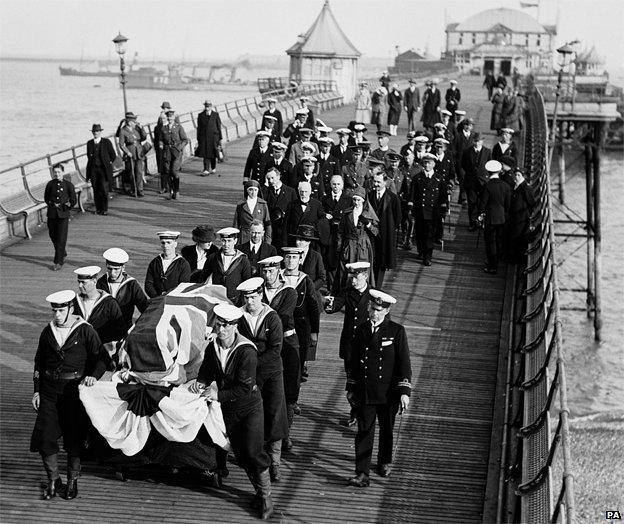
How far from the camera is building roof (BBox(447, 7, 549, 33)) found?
421 ft

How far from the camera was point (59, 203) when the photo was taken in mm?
13664

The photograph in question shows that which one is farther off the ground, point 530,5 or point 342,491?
point 530,5

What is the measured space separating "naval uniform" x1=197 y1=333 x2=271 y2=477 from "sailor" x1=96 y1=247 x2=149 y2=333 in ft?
5.31

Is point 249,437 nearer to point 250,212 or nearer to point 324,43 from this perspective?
point 250,212

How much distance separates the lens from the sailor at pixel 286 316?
25.4 feet

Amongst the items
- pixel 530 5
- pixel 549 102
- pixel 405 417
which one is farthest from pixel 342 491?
pixel 530 5

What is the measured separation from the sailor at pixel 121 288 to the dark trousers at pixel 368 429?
7.58 feet

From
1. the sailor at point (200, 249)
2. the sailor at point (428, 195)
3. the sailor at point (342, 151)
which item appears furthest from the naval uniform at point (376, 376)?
the sailor at point (342, 151)

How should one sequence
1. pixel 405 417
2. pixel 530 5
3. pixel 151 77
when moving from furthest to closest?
1. pixel 151 77
2. pixel 530 5
3. pixel 405 417

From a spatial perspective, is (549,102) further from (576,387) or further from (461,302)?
(461,302)

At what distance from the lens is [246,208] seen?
11.1 meters

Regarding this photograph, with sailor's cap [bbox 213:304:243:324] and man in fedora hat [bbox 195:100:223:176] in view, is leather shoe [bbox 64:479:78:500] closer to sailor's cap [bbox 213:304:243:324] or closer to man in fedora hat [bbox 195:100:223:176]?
sailor's cap [bbox 213:304:243:324]

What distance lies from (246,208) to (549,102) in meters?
32.0

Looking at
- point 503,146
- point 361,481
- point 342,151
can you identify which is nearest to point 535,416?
point 361,481
